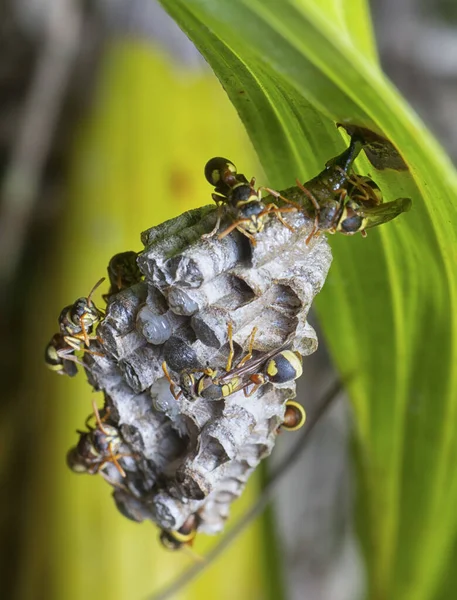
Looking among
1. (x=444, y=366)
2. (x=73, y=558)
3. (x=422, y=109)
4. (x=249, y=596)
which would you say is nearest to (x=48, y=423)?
(x=73, y=558)

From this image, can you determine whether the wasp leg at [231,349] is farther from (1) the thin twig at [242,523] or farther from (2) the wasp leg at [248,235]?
(1) the thin twig at [242,523]

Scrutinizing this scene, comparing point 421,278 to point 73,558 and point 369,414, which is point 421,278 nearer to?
point 369,414

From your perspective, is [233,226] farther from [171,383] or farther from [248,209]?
[171,383]

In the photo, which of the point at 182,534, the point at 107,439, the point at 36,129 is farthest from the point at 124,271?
the point at 36,129

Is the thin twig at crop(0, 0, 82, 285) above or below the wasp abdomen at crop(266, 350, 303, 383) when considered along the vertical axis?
above

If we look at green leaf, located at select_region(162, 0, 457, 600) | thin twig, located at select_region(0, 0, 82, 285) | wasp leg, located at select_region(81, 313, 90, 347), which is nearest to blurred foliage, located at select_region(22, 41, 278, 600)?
thin twig, located at select_region(0, 0, 82, 285)

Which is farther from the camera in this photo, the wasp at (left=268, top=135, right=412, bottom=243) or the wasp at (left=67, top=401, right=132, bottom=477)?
the wasp at (left=67, top=401, right=132, bottom=477)

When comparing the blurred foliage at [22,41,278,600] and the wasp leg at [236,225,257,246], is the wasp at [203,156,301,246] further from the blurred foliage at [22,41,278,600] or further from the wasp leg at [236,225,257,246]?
the blurred foliage at [22,41,278,600]
